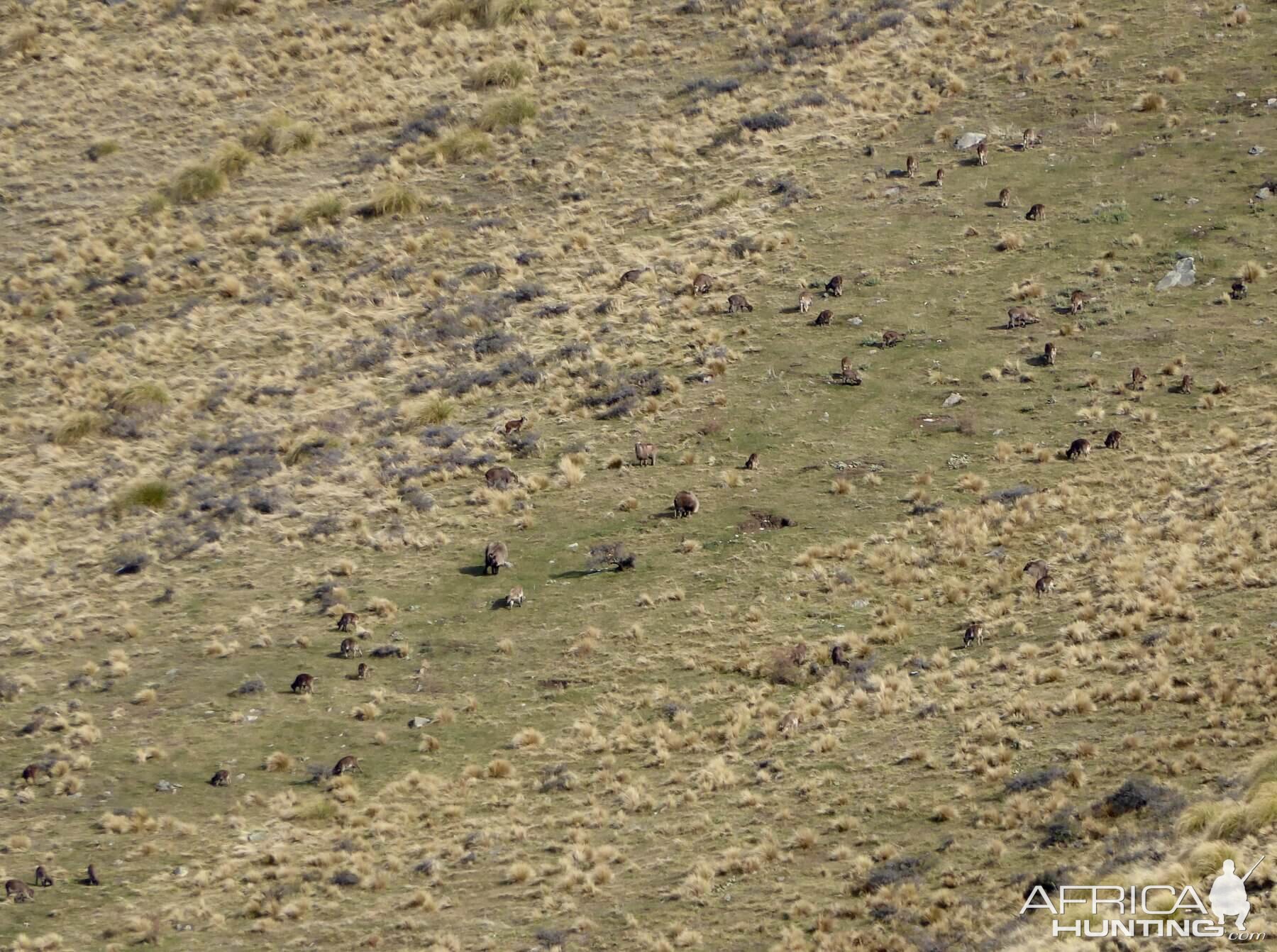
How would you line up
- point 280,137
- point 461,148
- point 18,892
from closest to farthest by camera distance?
point 18,892 < point 461,148 < point 280,137

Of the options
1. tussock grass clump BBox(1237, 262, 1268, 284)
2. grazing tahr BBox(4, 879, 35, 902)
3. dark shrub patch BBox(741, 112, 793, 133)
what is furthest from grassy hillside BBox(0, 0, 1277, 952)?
grazing tahr BBox(4, 879, 35, 902)

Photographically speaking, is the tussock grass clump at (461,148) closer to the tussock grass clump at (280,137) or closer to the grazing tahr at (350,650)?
the tussock grass clump at (280,137)

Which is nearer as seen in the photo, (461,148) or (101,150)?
(461,148)

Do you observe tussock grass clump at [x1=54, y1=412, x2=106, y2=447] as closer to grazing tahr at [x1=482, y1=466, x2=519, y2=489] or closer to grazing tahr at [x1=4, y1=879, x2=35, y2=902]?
grazing tahr at [x1=482, y1=466, x2=519, y2=489]

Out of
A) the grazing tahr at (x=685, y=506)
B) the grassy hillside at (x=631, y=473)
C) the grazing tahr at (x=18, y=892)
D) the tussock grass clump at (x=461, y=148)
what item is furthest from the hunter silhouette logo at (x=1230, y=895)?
the tussock grass clump at (x=461, y=148)

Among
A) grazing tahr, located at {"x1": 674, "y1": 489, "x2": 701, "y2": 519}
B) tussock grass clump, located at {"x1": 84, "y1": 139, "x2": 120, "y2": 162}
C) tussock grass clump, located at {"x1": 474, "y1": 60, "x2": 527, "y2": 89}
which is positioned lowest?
grazing tahr, located at {"x1": 674, "y1": 489, "x2": 701, "y2": 519}

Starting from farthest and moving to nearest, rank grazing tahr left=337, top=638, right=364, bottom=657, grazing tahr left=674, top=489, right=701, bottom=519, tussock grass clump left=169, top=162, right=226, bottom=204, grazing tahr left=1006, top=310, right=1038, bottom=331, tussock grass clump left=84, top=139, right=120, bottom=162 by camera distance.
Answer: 1. tussock grass clump left=84, top=139, right=120, bottom=162
2. tussock grass clump left=169, top=162, right=226, bottom=204
3. grazing tahr left=1006, top=310, right=1038, bottom=331
4. grazing tahr left=674, top=489, right=701, bottom=519
5. grazing tahr left=337, top=638, right=364, bottom=657

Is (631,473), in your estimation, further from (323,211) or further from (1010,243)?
(323,211)

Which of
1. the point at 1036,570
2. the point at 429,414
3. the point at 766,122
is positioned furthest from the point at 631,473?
the point at 766,122
